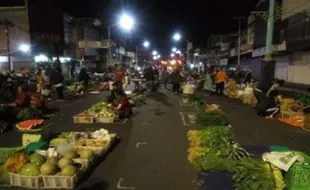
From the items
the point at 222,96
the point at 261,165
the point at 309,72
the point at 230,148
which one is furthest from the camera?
the point at 309,72

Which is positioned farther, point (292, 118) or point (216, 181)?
point (292, 118)

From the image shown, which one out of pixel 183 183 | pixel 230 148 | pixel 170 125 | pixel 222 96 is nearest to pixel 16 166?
pixel 183 183

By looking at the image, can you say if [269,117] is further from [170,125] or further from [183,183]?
[183,183]

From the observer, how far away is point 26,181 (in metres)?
6.84

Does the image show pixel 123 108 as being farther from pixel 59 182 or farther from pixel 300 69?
pixel 300 69

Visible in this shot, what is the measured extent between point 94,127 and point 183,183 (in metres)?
6.51

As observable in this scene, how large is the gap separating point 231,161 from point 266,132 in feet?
16.9

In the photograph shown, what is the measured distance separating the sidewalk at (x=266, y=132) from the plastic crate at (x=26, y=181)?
19.8ft

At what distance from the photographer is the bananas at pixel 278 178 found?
6.24m

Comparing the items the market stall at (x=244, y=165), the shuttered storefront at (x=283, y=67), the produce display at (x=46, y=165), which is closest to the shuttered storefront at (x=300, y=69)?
the shuttered storefront at (x=283, y=67)

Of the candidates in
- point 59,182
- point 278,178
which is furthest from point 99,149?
point 278,178

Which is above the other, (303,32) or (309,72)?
(303,32)

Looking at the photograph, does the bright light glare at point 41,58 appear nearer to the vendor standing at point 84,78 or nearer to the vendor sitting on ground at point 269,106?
the vendor standing at point 84,78

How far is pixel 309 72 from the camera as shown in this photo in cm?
2998
